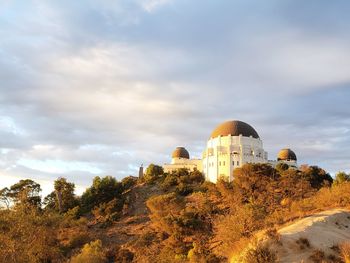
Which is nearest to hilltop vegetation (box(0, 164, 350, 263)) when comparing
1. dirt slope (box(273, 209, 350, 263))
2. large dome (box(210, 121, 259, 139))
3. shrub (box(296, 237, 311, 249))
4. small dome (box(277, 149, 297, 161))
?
dirt slope (box(273, 209, 350, 263))

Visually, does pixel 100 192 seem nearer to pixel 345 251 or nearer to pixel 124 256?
pixel 124 256

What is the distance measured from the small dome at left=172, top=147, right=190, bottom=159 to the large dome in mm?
10762

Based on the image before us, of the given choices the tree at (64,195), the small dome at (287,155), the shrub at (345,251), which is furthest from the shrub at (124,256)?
the small dome at (287,155)

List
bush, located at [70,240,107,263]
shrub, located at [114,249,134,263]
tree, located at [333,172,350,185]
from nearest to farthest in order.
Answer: bush, located at [70,240,107,263]
shrub, located at [114,249,134,263]
tree, located at [333,172,350,185]

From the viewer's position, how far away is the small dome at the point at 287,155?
7106cm

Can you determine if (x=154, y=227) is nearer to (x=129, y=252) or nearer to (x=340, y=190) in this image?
(x=129, y=252)

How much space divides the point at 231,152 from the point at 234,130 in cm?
449

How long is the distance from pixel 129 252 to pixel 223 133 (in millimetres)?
34557

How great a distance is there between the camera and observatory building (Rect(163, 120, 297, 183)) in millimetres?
63531

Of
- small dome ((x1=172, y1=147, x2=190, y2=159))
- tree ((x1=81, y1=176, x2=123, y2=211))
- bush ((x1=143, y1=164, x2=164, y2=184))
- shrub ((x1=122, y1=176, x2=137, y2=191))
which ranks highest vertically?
small dome ((x1=172, y1=147, x2=190, y2=159))

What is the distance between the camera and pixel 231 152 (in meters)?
63.8

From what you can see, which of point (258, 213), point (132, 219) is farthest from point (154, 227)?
point (258, 213)

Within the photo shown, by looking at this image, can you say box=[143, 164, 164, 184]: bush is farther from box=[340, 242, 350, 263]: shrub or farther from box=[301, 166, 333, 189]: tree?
box=[340, 242, 350, 263]: shrub

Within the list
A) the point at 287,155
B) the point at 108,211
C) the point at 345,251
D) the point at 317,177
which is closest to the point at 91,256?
the point at 345,251
